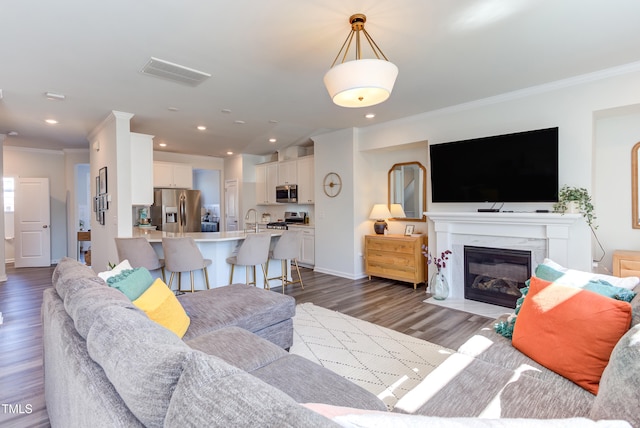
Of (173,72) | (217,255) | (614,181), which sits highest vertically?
(173,72)

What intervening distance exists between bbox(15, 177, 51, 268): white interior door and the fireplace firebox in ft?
26.8

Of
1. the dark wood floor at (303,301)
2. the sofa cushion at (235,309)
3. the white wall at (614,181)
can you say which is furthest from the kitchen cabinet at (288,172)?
the white wall at (614,181)

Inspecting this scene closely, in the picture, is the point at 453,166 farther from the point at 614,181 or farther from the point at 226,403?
the point at 226,403

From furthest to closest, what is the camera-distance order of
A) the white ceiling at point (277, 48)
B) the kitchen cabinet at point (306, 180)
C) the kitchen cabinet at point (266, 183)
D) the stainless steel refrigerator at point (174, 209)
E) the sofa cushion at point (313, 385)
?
the kitchen cabinet at point (266, 183) → the stainless steel refrigerator at point (174, 209) → the kitchen cabinet at point (306, 180) → the white ceiling at point (277, 48) → the sofa cushion at point (313, 385)

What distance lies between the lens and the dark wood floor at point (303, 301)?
2152 mm

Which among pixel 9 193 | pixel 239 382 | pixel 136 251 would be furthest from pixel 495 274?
pixel 9 193

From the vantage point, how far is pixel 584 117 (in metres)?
3.41

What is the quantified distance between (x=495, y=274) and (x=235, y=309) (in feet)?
10.8

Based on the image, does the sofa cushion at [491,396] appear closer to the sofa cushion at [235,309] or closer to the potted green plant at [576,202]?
the sofa cushion at [235,309]

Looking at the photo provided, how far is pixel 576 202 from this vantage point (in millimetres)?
3408

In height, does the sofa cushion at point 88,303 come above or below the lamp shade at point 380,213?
below

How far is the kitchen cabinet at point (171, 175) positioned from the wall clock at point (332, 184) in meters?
3.38

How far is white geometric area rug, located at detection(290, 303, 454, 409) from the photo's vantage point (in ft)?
7.65

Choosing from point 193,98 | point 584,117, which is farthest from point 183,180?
point 584,117
